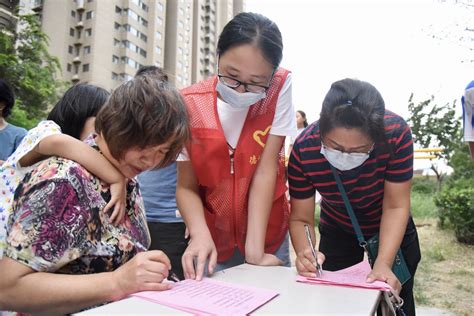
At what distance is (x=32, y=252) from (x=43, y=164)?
0.25m

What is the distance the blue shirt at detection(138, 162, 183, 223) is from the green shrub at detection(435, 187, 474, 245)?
5.04m

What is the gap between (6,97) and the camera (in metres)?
2.59

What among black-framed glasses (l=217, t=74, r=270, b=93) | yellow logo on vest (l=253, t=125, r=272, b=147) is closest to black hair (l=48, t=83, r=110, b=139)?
black-framed glasses (l=217, t=74, r=270, b=93)

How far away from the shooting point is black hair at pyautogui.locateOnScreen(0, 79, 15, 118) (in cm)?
255

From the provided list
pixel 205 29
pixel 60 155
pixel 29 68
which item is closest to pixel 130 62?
pixel 29 68

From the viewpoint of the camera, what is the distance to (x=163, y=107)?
3.32 ft

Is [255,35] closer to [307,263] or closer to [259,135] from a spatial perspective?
[259,135]

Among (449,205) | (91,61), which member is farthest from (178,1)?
(449,205)

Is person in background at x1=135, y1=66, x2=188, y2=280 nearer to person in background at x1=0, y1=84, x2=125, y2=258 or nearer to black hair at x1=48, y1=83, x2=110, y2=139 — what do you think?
black hair at x1=48, y1=83, x2=110, y2=139

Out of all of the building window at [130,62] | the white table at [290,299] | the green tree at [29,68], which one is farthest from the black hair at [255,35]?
the building window at [130,62]

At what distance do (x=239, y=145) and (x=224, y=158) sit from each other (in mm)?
85

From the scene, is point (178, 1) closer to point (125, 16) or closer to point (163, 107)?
point (125, 16)

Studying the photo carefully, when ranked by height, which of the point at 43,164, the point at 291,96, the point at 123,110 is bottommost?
the point at 43,164

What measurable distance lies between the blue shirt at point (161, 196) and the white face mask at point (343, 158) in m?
1.04
